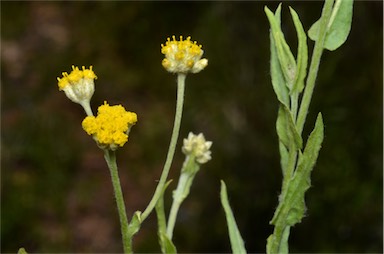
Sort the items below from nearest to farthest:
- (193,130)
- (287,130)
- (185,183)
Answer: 1. (287,130)
2. (185,183)
3. (193,130)

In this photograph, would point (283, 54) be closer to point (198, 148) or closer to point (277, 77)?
point (277, 77)

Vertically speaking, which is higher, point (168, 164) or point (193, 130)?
point (193, 130)

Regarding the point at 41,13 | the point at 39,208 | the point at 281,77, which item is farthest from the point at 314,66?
the point at 41,13

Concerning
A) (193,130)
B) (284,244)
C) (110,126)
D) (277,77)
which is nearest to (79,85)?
(110,126)

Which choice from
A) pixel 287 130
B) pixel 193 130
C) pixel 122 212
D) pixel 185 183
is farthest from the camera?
pixel 193 130

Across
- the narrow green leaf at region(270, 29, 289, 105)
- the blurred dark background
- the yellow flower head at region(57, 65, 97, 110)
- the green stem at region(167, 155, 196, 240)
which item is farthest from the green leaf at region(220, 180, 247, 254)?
the blurred dark background

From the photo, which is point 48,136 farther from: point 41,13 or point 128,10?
point 41,13
